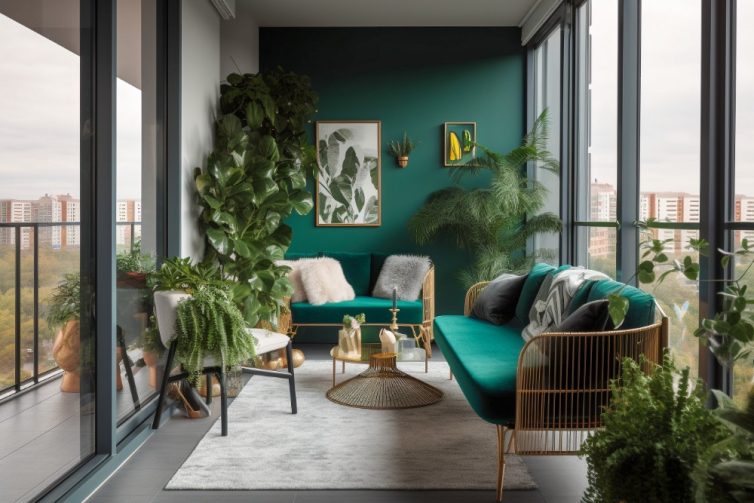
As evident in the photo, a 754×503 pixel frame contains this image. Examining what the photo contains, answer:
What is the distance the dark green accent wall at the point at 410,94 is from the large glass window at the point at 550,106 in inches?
7.5

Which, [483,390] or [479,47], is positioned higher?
[479,47]

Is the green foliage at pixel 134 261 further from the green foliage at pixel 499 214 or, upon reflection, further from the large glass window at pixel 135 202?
the green foliage at pixel 499 214

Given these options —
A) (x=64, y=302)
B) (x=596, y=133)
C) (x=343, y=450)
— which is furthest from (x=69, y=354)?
(x=596, y=133)

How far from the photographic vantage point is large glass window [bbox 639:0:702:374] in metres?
3.46

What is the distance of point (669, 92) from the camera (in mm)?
3764

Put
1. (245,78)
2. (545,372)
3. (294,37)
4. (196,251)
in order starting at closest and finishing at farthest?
(545,372), (196,251), (245,78), (294,37)

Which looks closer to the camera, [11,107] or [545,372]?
[11,107]

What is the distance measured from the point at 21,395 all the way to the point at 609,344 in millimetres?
2214

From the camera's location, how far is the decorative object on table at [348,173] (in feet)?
21.8

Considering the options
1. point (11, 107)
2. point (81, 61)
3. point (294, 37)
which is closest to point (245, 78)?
point (294, 37)

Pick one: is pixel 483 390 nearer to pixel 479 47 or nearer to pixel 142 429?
pixel 142 429

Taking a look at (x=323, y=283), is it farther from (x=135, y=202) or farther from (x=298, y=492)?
(x=298, y=492)

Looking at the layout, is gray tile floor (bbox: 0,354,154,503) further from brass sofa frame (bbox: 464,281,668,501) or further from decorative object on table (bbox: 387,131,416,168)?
decorative object on table (bbox: 387,131,416,168)

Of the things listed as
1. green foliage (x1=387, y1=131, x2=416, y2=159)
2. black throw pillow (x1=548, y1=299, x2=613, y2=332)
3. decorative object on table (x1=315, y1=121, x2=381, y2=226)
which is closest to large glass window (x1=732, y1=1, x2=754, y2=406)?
Answer: black throw pillow (x1=548, y1=299, x2=613, y2=332)
